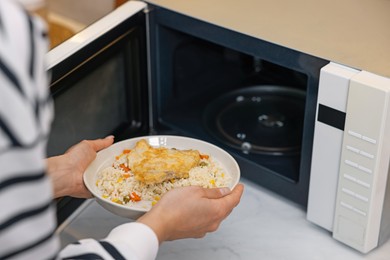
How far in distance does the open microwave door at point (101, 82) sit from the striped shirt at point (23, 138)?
44cm

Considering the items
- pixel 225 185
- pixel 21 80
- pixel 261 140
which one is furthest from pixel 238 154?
pixel 21 80

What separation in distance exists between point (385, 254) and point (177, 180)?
1.17 ft

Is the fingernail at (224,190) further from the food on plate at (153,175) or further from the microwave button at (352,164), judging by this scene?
the microwave button at (352,164)

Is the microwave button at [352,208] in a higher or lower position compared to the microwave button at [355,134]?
lower

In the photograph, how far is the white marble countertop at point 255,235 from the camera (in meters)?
1.05

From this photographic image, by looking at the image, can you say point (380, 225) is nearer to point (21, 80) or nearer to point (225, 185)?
point (225, 185)

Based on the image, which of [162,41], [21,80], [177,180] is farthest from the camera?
[162,41]

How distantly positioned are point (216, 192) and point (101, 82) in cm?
35

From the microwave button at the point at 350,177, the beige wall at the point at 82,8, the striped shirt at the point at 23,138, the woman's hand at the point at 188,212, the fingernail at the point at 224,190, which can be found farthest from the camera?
the beige wall at the point at 82,8

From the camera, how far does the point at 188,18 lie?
109cm

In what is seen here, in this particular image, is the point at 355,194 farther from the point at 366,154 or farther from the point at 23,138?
the point at 23,138

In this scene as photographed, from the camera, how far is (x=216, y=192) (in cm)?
86

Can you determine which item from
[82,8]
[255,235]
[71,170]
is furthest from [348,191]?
[82,8]

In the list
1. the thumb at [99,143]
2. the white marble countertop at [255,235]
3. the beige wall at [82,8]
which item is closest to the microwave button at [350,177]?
the white marble countertop at [255,235]
